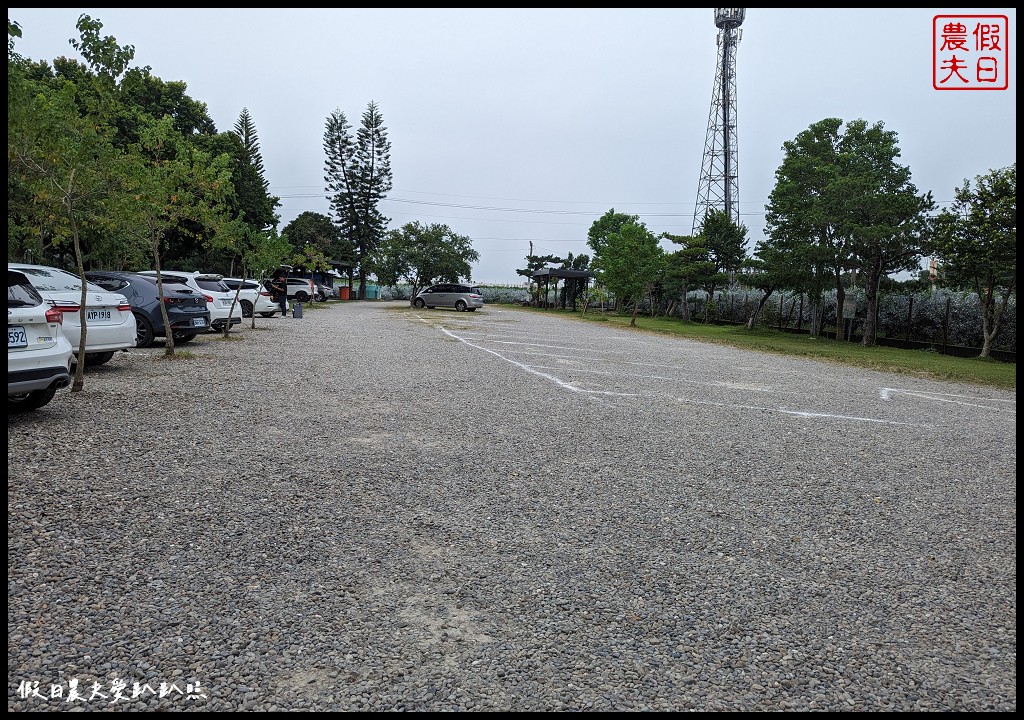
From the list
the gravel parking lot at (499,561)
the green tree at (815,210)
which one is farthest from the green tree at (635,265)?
the gravel parking lot at (499,561)

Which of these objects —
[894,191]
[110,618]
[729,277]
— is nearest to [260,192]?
[729,277]

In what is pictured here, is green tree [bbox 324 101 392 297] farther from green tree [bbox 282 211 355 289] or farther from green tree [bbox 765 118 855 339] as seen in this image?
green tree [bbox 765 118 855 339]

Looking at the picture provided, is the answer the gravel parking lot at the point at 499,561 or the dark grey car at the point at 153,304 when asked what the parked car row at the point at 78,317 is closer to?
the dark grey car at the point at 153,304

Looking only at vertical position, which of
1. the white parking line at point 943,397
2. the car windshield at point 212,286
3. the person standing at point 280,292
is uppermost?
the person standing at point 280,292

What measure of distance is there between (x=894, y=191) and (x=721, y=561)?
86.0ft

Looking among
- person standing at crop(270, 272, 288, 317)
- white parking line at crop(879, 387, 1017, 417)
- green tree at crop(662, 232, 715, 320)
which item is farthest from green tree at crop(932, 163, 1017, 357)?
person standing at crop(270, 272, 288, 317)

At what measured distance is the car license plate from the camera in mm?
5412

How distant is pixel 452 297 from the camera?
39.9 m

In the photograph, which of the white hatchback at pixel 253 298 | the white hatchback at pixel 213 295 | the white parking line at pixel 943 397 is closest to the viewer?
the white parking line at pixel 943 397

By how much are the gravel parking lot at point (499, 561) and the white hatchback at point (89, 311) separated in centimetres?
168

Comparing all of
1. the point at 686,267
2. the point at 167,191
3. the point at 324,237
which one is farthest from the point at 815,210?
the point at 324,237

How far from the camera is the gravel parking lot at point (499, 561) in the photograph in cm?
234

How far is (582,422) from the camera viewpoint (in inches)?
268

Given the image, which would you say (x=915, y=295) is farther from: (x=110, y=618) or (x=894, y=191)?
(x=110, y=618)
